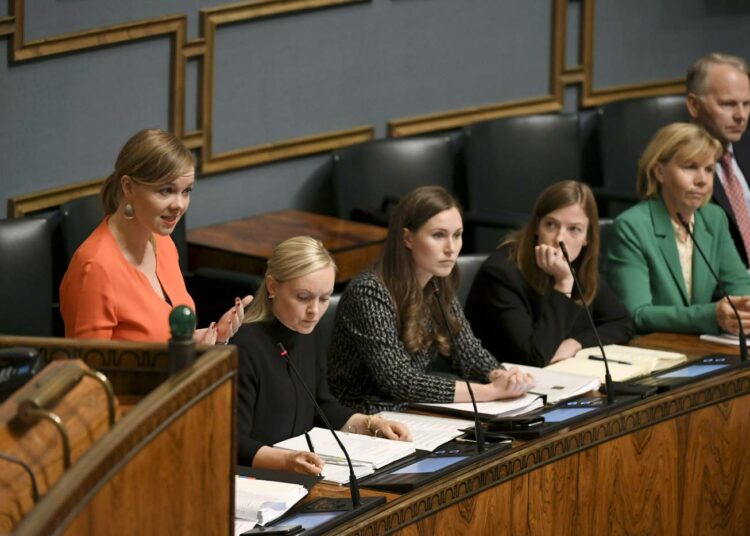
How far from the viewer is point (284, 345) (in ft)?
10.3

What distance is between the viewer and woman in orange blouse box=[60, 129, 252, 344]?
2980mm

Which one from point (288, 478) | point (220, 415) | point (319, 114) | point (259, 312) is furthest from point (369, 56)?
point (220, 415)

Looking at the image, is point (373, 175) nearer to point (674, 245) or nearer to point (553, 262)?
point (674, 245)

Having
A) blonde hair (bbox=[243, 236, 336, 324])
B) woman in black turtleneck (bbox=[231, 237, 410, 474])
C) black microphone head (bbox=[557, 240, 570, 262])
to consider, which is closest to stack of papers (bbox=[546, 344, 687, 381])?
black microphone head (bbox=[557, 240, 570, 262])

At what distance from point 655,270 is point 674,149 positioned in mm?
363

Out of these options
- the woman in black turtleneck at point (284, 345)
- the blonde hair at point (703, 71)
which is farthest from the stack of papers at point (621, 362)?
the blonde hair at point (703, 71)

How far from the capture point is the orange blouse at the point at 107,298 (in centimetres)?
299

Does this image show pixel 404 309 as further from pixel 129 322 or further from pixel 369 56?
pixel 369 56

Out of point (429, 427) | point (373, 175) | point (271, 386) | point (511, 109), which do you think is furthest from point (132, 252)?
point (511, 109)

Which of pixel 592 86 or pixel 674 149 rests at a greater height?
pixel 592 86

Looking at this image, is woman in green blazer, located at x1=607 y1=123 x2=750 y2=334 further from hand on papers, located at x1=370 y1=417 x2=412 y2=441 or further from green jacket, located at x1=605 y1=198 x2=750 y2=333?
hand on papers, located at x1=370 y1=417 x2=412 y2=441

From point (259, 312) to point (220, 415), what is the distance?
50.2 inches

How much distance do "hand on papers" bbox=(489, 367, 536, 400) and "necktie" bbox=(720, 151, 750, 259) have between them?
1.60 m

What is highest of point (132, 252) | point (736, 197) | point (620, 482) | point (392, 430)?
point (736, 197)
